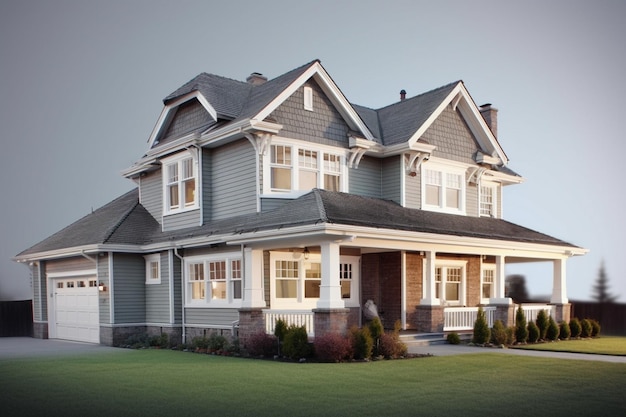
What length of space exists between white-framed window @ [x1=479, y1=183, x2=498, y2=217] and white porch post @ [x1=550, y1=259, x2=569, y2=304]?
3448 millimetres

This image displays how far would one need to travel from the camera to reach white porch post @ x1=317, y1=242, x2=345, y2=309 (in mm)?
15422

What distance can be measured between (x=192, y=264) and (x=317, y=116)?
257 inches

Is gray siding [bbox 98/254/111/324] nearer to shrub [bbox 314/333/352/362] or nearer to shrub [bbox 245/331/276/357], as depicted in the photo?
shrub [bbox 245/331/276/357]

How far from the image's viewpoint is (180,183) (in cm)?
2144

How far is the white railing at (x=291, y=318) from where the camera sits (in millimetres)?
16484

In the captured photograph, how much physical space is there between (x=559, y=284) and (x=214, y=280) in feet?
41.8

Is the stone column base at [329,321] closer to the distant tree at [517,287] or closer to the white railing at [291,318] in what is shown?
the white railing at [291,318]

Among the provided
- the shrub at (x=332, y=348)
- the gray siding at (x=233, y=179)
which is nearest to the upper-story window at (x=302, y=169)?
the gray siding at (x=233, y=179)

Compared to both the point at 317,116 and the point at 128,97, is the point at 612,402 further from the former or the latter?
the point at 128,97

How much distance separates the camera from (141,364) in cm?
1473

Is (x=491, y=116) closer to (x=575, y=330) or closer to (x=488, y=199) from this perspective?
(x=488, y=199)

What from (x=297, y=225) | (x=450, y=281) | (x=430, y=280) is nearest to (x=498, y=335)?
(x=430, y=280)

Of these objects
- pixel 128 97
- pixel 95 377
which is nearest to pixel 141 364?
pixel 95 377

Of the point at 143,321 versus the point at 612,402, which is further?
the point at 143,321
